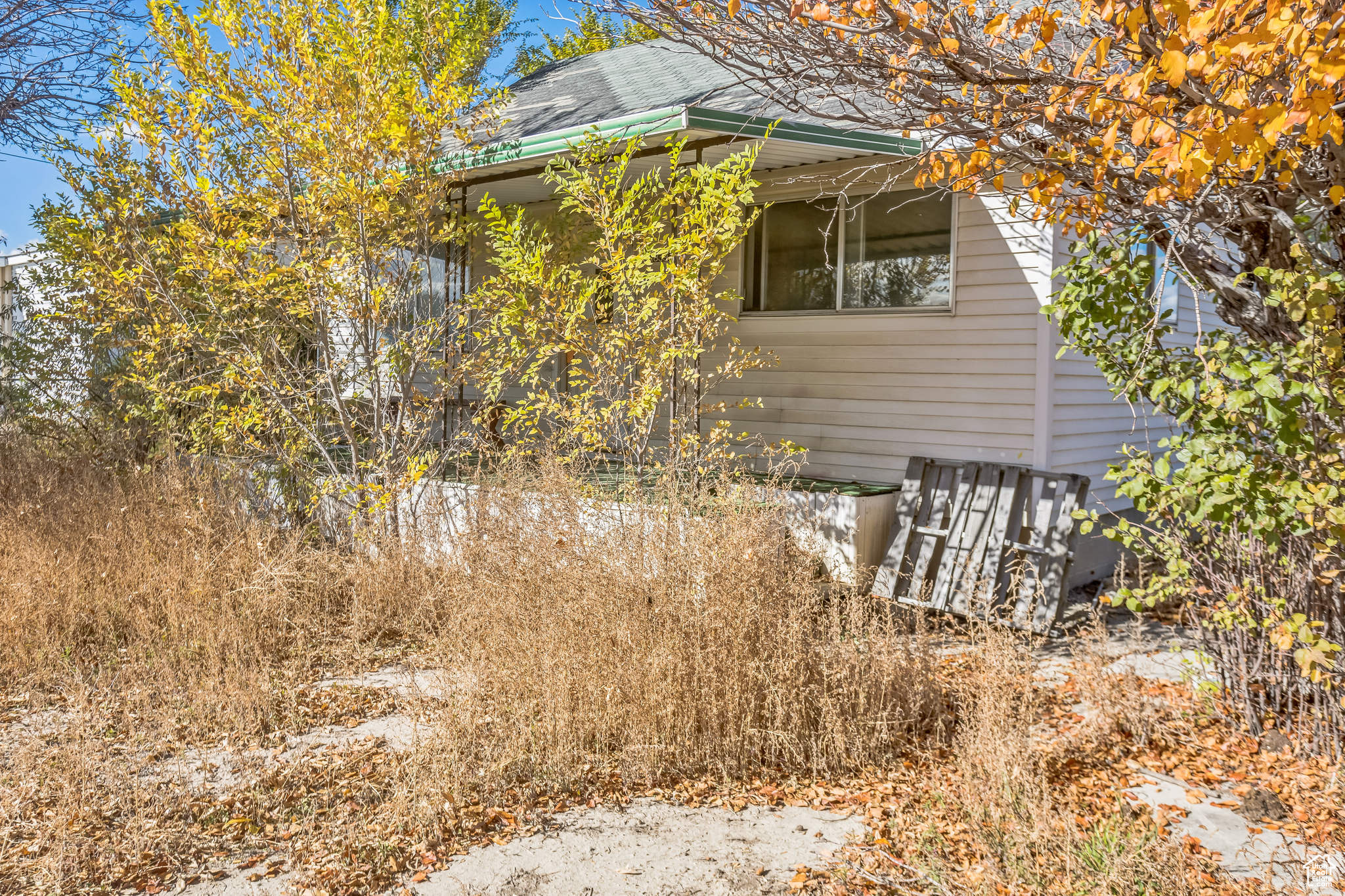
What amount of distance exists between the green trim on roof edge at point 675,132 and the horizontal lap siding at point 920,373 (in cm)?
106

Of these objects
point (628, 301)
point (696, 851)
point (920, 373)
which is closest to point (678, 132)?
point (628, 301)

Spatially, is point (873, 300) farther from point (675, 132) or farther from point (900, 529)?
point (675, 132)

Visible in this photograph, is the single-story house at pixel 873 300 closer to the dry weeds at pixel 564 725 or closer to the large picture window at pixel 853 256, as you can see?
the large picture window at pixel 853 256

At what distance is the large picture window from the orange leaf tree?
2.58 metres

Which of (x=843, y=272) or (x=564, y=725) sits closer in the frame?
(x=564, y=725)

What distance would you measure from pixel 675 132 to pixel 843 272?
2.31 m

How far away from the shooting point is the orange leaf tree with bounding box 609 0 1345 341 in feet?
8.54

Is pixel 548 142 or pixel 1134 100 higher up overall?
pixel 548 142

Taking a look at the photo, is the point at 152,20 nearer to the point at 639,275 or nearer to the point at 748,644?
the point at 639,275

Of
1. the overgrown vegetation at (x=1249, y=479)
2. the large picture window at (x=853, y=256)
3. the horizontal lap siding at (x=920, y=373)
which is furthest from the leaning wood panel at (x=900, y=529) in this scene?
the overgrown vegetation at (x=1249, y=479)

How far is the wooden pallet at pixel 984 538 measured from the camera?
6152mm

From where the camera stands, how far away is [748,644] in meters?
4.01

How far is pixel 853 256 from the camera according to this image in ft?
25.7

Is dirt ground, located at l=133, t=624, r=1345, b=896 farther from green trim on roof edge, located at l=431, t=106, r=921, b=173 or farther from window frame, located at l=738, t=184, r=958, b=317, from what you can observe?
window frame, located at l=738, t=184, r=958, b=317
